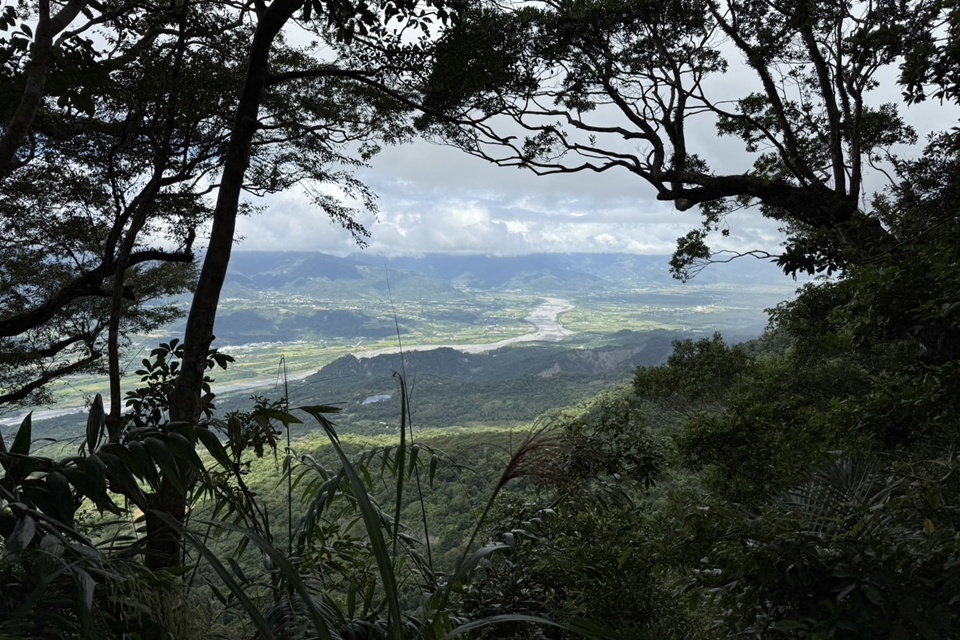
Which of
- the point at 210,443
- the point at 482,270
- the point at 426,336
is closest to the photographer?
the point at 210,443

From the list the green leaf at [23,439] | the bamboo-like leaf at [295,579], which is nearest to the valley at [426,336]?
the bamboo-like leaf at [295,579]

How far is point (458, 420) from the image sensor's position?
786cm

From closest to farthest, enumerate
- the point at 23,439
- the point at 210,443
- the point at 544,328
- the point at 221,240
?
the point at 23,439 → the point at 210,443 → the point at 221,240 → the point at 544,328

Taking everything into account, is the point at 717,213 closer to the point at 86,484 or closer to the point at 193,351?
the point at 193,351

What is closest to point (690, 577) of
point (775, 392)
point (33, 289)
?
point (775, 392)

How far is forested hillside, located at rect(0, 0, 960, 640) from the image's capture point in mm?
916

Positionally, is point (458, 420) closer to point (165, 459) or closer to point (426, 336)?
point (426, 336)

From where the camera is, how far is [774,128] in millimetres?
5223

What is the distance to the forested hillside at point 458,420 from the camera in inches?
36.1

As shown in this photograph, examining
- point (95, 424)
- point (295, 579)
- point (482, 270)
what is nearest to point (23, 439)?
point (95, 424)

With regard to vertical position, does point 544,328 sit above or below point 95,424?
below

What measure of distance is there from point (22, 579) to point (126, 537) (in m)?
0.38

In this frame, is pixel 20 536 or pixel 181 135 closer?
pixel 20 536

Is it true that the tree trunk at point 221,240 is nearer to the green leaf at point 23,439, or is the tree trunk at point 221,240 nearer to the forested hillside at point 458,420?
the forested hillside at point 458,420
